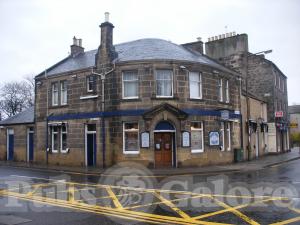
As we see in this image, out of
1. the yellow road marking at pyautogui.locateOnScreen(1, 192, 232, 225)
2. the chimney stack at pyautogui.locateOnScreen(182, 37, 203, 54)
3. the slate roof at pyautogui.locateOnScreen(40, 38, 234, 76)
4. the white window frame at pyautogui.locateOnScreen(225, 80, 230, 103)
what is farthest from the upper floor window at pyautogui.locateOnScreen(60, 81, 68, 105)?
the yellow road marking at pyautogui.locateOnScreen(1, 192, 232, 225)

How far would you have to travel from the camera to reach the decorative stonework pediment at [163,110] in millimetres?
22812

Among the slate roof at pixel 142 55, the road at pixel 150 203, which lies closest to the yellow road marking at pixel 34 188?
the road at pixel 150 203

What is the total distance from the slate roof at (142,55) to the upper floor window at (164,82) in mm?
994

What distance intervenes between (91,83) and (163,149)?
7.22m

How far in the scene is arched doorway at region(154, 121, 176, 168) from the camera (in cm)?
2323

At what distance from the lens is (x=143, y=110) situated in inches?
914

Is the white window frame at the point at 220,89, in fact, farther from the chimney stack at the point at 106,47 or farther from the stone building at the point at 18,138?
the stone building at the point at 18,138

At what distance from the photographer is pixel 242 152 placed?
1105 inches

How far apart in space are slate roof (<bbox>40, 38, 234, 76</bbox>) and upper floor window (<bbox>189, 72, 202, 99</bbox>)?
98 cm

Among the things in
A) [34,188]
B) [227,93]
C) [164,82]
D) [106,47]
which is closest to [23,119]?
[106,47]

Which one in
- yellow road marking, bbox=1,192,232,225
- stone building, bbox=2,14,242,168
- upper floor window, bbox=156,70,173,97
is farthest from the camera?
upper floor window, bbox=156,70,173,97

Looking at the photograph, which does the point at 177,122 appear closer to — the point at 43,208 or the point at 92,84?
the point at 92,84

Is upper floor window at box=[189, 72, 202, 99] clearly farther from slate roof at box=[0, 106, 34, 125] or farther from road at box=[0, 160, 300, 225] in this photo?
slate roof at box=[0, 106, 34, 125]

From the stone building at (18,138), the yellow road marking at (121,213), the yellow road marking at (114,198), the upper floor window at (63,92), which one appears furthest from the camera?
the stone building at (18,138)
